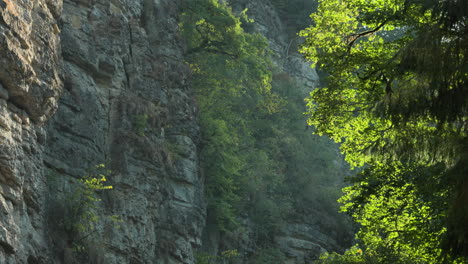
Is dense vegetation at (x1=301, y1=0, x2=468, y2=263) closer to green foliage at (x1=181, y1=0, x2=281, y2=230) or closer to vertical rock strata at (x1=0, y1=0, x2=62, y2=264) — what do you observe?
vertical rock strata at (x1=0, y1=0, x2=62, y2=264)

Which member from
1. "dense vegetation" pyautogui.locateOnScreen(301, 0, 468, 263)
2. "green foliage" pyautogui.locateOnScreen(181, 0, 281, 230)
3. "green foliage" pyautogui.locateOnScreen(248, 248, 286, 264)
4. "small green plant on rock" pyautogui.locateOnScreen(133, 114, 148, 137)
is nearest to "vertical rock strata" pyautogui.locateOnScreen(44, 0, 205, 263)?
"small green plant on rock" pyautogui.locateOnScreen(133, 114, 148, 137)

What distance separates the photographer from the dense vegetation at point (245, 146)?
33.7m

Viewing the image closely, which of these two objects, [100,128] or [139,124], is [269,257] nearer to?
[139,124]

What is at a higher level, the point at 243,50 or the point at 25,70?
the point at 243,50

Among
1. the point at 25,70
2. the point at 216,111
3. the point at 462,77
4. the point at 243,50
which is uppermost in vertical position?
the point at 243,50

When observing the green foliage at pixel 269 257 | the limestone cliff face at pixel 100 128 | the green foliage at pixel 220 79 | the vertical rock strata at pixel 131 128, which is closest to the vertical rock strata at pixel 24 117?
the limestone cliff face at pixel 100 128

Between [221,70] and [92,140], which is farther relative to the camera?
[221,70]

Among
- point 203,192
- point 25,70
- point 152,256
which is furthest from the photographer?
point 203,192

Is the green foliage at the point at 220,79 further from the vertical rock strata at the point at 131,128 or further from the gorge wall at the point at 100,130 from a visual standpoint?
the vertical rock strata at the point at 131,128

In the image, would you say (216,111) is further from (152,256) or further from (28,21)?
(28,21)

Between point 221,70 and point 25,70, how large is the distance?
17.5m

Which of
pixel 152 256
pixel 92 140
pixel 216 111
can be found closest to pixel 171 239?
pixel 152 256

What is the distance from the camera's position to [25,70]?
18.7 meters

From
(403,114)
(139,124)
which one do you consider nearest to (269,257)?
(139,124)
